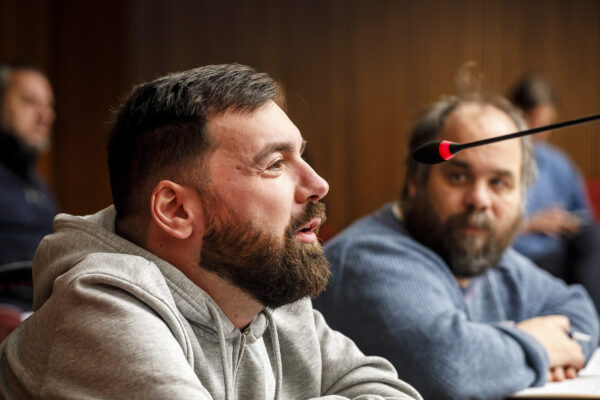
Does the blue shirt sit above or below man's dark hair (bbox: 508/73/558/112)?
below

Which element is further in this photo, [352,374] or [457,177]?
[457,177]

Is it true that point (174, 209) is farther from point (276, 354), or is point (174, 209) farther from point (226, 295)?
point (276, 354)

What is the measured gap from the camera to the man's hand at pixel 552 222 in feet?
10.4

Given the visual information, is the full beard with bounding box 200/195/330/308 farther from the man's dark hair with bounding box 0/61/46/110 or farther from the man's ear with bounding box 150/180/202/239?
the man's dark hair with bounding box 0/61/46/110

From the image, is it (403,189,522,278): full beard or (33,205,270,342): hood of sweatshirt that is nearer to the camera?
(33,205,270,342): hood of sweatshirt

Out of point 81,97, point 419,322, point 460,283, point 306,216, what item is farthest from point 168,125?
point 81,97

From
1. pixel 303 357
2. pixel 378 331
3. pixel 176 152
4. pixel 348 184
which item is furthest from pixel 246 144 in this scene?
pixel 348 184

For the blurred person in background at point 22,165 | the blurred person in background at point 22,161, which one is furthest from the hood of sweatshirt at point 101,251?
the blurred person in background at point 22,161

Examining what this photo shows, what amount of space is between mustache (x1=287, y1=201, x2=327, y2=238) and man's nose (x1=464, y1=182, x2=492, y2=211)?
72cm

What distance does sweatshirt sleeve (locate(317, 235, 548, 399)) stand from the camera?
4.74 feet

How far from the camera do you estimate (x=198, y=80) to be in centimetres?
102

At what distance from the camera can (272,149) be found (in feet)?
3.34

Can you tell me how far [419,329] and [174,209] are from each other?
66cm

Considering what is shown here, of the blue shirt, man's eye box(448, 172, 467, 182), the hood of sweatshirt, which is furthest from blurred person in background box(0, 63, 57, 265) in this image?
the hood of sweatshirt
